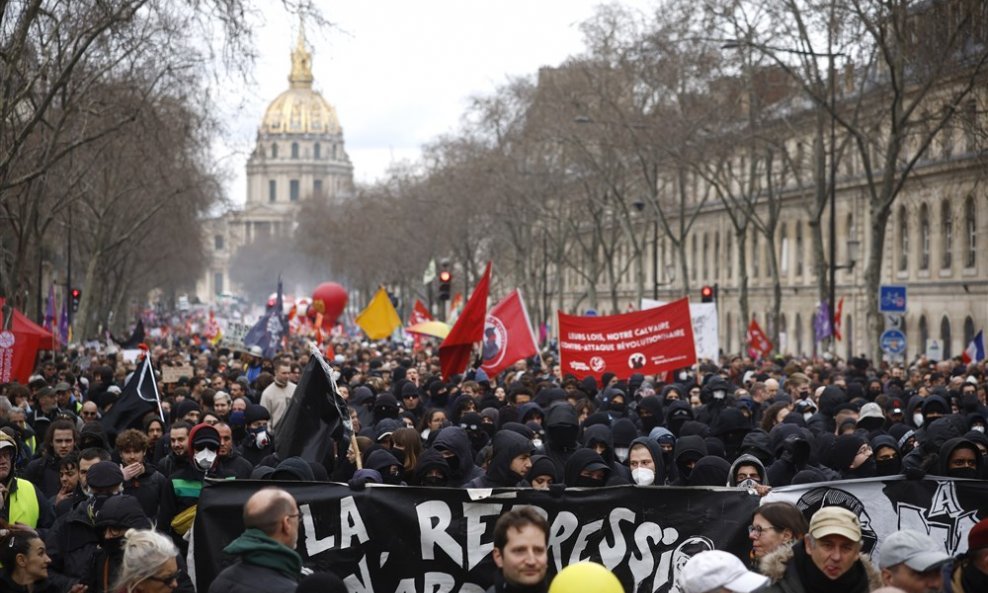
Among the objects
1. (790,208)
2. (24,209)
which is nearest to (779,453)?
(24,209)

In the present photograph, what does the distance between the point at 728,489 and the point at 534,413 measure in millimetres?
5468

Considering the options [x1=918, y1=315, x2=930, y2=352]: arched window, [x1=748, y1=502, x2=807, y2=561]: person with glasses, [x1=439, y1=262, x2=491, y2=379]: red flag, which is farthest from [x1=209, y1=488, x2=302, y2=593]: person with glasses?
[x1=918, y1=315, x2=930, y2=352]: arched window

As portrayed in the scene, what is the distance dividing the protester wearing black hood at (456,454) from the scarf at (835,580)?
415 cm

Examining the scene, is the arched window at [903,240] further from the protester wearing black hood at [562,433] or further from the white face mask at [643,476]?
the white face mask at [643,476]

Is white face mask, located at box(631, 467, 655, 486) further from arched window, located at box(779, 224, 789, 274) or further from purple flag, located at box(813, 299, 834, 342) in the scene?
arched window, located at box(779, 224, 789, 274)

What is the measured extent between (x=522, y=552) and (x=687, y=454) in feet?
16.8

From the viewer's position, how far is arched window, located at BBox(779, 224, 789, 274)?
6506 cm

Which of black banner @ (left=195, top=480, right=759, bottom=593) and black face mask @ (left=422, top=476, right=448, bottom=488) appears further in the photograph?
black face mask @ (left=422, top=476, right=448, bottom=488)

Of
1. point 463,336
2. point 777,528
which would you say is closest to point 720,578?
point 777,528

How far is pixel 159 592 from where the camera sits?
6.47 meters

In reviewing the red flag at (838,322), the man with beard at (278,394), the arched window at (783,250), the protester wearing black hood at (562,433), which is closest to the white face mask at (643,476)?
the protester wearing black hood at (562,433)

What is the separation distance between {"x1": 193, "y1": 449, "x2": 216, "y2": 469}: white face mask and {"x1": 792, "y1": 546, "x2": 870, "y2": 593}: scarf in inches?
172

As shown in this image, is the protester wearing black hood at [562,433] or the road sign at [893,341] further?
the road sign at [893,341]

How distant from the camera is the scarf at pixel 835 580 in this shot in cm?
664
